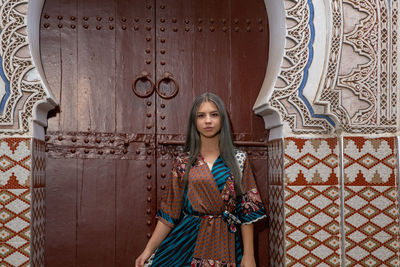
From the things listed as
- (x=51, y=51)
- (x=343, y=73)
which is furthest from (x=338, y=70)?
(x=51, y=51)

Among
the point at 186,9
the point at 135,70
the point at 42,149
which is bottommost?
the point at 42,149

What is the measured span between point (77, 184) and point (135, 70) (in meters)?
0.75

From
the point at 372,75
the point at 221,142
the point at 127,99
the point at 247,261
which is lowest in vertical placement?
the point at 247,261

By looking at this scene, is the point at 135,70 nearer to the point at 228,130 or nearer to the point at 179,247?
the point at 228,130

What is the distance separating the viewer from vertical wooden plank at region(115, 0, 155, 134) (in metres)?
2.54

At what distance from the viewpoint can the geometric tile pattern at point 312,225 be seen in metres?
2.28

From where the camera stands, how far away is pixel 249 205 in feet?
7.06

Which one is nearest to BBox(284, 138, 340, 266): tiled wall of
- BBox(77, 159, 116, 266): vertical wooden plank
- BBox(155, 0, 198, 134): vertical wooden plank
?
BBox(155, 0, 198, 134): vertical wooden plank

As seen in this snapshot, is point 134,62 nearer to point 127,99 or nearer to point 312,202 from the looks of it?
point 127,99

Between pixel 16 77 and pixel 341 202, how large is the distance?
6.00 feet

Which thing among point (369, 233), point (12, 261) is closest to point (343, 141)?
point (369, 233)

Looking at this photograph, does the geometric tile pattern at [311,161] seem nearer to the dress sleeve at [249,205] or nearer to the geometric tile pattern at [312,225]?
the geometric tile pattern at [312,225]

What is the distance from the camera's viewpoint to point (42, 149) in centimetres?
240

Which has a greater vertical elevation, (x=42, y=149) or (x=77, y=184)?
(x=42, y=149)
